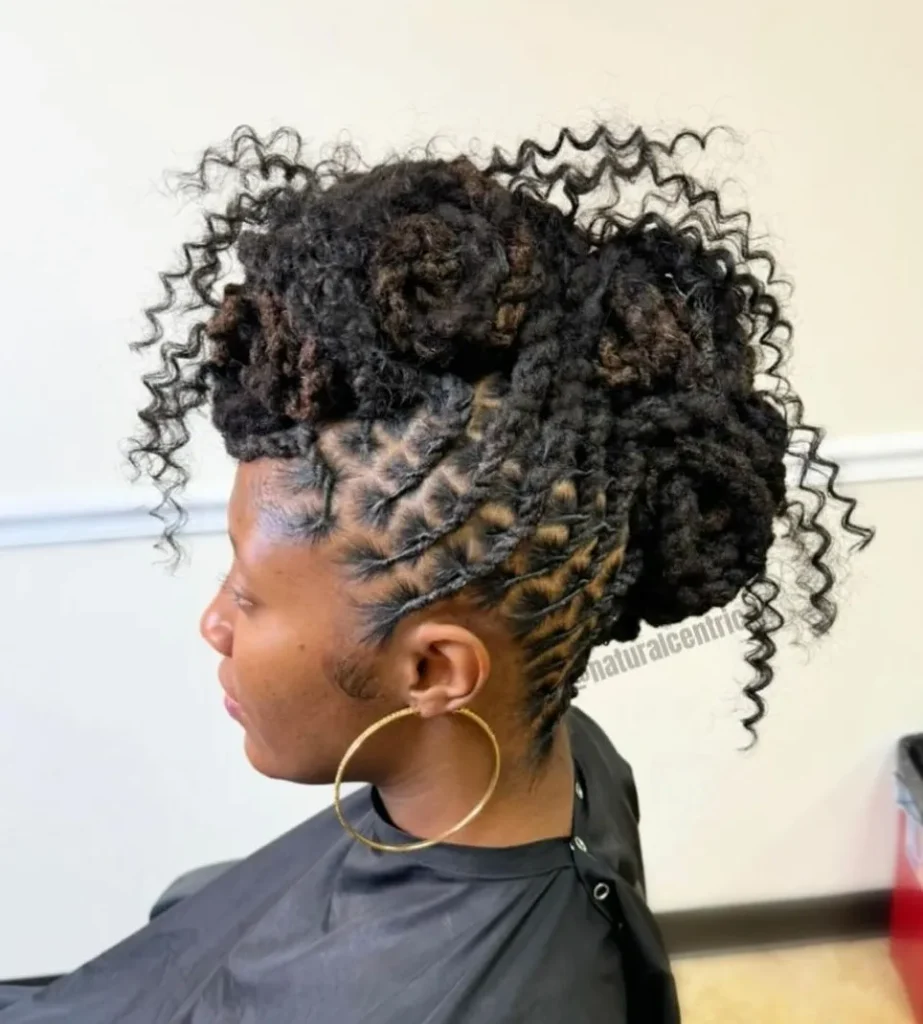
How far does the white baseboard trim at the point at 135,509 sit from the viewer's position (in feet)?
4.15

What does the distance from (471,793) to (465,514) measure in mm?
224

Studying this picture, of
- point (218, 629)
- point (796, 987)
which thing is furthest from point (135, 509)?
point (796, 987)

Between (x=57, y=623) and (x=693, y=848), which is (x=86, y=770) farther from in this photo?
(x=693, y=848)

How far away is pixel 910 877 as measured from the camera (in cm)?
160

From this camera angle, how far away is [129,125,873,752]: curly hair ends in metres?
0.59

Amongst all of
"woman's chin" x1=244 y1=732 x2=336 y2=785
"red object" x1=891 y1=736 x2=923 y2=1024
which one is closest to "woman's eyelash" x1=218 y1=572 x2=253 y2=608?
"woman's chin" x1=244 y1=732 x2=336 y2=785

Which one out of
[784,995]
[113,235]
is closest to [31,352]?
[113,235]

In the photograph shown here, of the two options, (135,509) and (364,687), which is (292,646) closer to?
(364,687)

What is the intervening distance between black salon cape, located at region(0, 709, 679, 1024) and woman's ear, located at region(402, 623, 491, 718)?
0.45ft

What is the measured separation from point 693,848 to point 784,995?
29cm

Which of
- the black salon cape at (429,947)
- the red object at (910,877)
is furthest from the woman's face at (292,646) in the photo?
the red object at (910,877)

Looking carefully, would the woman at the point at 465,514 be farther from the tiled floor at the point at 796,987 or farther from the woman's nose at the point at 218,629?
the tiled floor at the point at 796,987

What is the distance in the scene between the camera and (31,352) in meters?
1.21

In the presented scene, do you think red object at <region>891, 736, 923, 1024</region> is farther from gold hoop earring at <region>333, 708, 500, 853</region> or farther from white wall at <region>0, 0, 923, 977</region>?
gold hoop earring at <region>333, 708, 500, 853</region>
